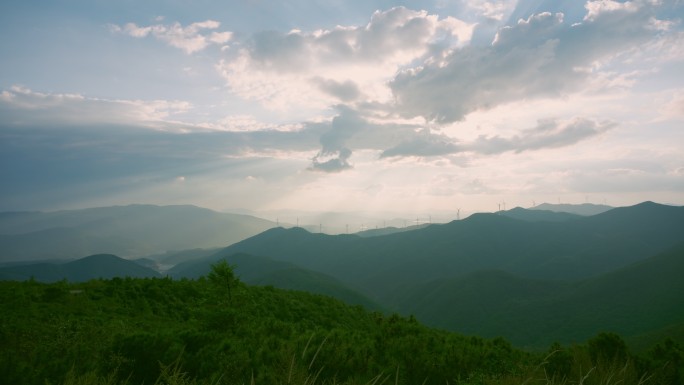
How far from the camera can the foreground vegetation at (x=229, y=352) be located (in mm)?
9055

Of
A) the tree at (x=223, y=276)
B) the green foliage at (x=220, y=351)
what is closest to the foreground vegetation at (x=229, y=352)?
the green foliage at (x=220, y=351)

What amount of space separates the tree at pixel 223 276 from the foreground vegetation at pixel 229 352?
158mm

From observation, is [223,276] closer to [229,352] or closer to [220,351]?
[220,351]

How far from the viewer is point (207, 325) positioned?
17.9 meters

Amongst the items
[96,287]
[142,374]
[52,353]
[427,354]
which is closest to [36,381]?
[52,353]

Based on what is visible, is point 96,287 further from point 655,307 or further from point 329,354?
point 655,307

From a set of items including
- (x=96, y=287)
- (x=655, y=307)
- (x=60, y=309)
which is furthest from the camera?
(x=655, y=307)

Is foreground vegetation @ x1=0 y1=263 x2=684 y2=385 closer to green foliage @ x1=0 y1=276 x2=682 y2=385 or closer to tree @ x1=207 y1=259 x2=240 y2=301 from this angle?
green foliage @ x1=0 y1=276 x2=682 y2=385

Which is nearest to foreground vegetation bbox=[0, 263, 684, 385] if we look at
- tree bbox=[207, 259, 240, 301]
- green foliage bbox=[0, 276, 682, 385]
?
green foliage bbox=[0, 276, 682, 385]

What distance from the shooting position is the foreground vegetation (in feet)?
29.7

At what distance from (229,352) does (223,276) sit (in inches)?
734

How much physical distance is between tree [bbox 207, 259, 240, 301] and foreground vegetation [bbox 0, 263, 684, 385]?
158 mm

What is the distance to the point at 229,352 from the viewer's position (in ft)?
37.4

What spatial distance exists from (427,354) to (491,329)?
661ft
